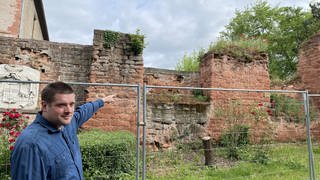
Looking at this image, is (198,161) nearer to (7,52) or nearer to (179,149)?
(179,149)

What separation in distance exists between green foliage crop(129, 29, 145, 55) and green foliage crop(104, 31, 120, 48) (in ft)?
1.54

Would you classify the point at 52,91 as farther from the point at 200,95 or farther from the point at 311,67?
the point at 311,67

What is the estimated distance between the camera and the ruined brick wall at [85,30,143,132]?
6602 mm

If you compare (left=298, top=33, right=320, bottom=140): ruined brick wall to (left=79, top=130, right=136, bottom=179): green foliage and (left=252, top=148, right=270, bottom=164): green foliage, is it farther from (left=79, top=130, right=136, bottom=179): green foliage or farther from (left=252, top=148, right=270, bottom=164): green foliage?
(left=79, top=130, right=136, bottom=179): green foliage

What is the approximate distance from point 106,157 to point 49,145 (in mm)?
3002

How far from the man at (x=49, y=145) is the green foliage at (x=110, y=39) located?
17.5ft

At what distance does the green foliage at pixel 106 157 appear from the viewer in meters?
4.41

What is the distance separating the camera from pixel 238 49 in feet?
28.3

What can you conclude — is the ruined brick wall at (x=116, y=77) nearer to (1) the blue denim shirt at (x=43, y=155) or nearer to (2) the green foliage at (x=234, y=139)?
(2) the green foliage at (x=234, y=139)

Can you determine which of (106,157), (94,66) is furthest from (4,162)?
(94,66)

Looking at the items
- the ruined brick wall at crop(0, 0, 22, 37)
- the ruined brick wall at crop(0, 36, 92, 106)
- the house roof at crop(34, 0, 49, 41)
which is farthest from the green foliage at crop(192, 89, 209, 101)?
the house roof at crop(34, 0, 49, 41)

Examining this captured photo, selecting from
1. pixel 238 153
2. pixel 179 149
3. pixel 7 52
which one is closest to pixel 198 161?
pixel 179 149

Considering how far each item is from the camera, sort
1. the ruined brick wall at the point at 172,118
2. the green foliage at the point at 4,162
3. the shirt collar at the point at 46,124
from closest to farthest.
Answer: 1. the shirt collar at the point at 46,124
2. the green foliage at the point at 4,162
3. the ruined brick wall at the point at 172,118

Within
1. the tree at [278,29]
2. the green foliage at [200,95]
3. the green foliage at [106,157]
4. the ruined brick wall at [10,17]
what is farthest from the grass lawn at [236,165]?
the tree at [278,29]
